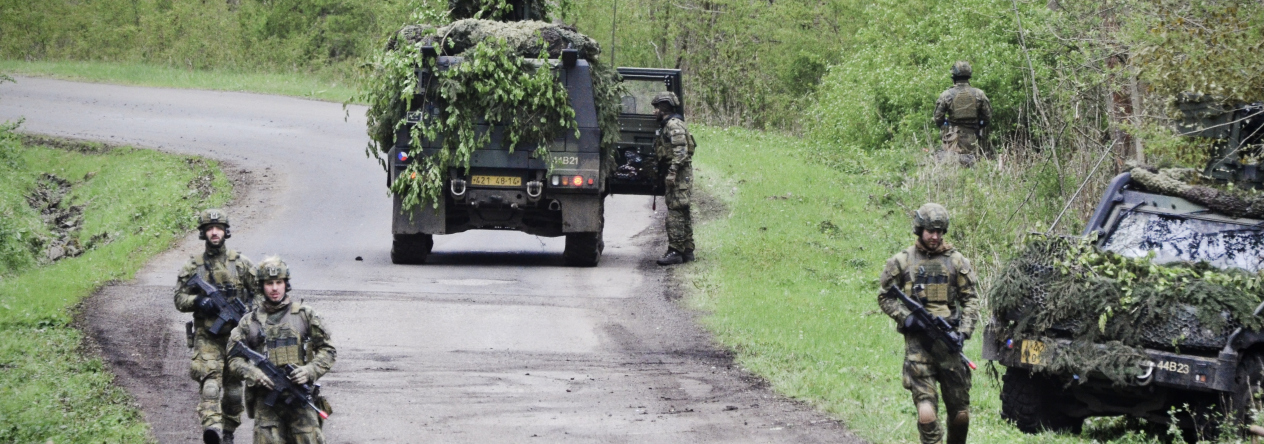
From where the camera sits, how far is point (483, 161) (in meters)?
15.4

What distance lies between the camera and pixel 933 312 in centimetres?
812

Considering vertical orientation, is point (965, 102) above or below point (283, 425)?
above

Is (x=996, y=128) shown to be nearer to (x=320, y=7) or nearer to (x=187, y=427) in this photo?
(x=187, y=427)

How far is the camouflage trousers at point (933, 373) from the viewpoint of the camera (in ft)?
26.0

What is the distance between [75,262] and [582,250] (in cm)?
593

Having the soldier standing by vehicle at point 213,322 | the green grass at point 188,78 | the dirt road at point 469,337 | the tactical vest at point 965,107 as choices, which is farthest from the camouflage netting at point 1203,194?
the green grass at point 188,78

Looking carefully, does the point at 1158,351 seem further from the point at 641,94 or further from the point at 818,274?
the point at 641,94

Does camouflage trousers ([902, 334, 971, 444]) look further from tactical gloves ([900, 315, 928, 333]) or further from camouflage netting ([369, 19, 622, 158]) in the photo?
camouflage netting ([369, 19, 622, 158])

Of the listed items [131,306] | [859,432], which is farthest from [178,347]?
[859,432]

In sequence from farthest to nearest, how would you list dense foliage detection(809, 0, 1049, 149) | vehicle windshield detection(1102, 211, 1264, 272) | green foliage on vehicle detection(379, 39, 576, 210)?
dense foliage detection(809, 0, 1049, 149) < green foliage on vehicle detection(379, 39, 576, 210) < vehicle windshield detection(1102, 211, 1264, 272)

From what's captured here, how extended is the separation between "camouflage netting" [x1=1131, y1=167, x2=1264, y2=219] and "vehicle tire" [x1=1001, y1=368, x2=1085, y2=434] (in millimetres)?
2083

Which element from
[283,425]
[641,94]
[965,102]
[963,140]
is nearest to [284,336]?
[283,425]

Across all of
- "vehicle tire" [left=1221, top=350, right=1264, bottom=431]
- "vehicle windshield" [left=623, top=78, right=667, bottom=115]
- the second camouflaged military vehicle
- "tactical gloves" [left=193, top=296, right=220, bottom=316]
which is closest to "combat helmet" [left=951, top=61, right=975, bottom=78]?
"vehicle windshield" [left=623, top=78, right=667, bottom=115]

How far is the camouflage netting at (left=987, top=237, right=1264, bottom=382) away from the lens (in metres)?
8.46
